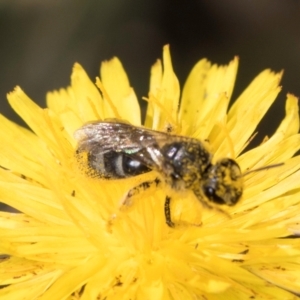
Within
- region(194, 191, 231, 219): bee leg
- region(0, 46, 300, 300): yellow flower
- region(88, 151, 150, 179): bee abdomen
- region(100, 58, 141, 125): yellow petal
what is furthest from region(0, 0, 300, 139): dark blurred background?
region(194, 191, 231, 219): bee leg

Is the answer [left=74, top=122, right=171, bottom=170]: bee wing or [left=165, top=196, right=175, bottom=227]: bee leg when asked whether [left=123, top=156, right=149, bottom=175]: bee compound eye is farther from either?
[left=165, top=196, right=175, bottom=227]: bee leg

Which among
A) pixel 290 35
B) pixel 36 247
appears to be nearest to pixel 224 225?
pixel 36 247

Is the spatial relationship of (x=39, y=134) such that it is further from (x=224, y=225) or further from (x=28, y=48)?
(x=28, y=48)

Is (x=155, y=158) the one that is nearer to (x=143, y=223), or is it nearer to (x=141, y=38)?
(x=143, y=223)

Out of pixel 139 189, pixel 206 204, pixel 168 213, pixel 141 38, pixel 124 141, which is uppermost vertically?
pixel 141 38

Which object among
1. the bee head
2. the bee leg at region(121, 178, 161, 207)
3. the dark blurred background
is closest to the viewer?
the bee head

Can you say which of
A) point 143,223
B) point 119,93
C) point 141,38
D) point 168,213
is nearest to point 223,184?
point 168,213

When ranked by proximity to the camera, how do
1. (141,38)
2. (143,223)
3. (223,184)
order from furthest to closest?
(141,38)
(143,223)
(223,184)
